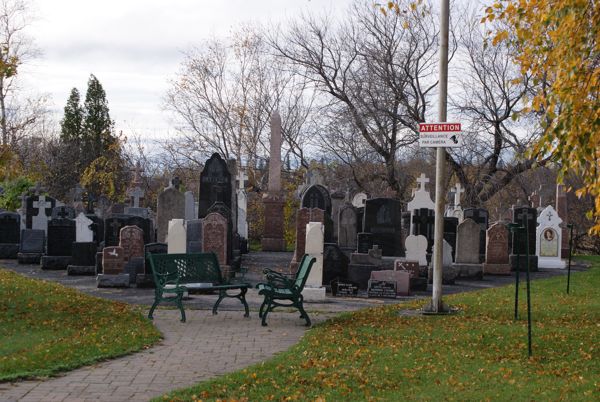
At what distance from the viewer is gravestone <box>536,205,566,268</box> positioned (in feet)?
79.2

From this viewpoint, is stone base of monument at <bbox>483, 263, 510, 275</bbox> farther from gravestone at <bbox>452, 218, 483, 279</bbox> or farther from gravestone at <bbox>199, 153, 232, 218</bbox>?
gravestone at <bbox>199, 153, 232, 218</bbox>

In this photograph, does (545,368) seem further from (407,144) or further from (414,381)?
(407,144)

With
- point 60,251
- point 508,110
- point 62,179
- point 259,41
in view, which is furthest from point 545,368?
point 62,179

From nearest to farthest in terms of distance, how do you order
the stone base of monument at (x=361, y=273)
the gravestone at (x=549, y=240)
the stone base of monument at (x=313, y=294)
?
the stone base of monument at (x=313, y=294), the stone base of monument at (x=361, y=273), the gravestone at (x=549, y=240)

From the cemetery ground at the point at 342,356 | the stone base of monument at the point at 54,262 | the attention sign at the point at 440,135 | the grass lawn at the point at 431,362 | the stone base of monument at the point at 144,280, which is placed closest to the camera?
the grass lawn at the point at 431,362

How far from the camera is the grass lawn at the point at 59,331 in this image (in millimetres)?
8586

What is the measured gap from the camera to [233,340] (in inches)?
409

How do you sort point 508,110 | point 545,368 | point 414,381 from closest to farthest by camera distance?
point 414,381, point 545,368, point 508,110

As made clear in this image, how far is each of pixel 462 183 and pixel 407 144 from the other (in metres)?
2.74

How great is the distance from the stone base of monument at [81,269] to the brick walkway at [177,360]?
751 centimetres

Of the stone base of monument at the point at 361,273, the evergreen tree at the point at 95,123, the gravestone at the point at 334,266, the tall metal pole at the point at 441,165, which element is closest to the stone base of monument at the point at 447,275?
the stone base of monument at the point at 361,273

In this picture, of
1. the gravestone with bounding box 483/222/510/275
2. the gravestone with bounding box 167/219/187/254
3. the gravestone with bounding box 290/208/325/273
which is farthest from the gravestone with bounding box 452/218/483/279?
the gravestone with bounding box 167/219/187/254

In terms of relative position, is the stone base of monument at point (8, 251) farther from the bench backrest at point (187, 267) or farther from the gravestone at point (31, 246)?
the bench backrest at point (187, 267)

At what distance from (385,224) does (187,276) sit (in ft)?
34.0
